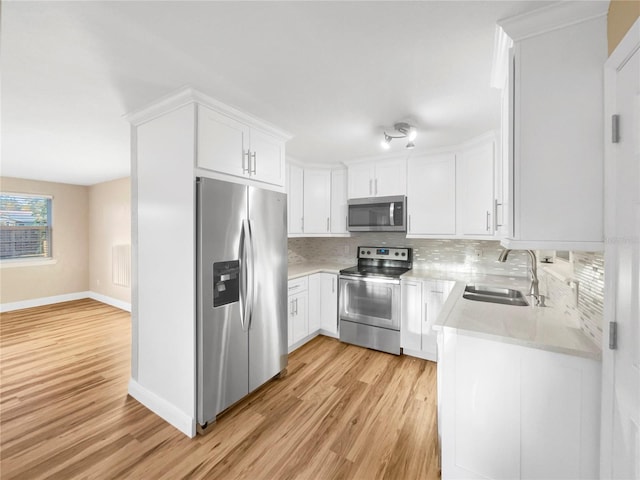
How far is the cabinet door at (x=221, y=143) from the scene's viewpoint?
1.83m

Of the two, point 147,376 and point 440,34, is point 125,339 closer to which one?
point 147,376

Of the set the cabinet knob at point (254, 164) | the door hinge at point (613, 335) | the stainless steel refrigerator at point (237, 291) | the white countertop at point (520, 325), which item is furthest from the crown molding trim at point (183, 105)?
the door hinge at point (613, 335)

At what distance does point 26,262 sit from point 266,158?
5433 mm

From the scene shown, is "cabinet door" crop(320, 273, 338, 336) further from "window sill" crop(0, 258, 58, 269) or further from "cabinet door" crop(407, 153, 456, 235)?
"window sill" crop(0, 258, 58, 269)

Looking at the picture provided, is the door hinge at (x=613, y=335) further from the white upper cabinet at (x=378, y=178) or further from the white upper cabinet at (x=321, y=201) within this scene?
the white upper cabinet at (x=321, y=201)

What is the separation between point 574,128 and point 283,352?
253cm

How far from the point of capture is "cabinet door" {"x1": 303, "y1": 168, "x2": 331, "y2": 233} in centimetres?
371

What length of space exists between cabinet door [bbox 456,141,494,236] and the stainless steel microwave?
63 cm

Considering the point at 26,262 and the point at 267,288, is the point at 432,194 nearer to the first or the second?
the point at 267,288

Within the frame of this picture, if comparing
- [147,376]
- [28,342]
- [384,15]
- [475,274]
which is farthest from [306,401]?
[28,342]

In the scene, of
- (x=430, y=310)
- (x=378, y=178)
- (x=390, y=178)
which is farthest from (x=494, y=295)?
(x=378, y=178)

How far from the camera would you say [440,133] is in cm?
257

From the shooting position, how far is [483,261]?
10.2ft

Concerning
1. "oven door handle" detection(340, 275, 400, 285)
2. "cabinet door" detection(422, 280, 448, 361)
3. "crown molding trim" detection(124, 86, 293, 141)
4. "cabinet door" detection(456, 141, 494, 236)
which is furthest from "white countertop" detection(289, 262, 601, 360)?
"crown molding trim" detection(124, 86, 293, 141)
